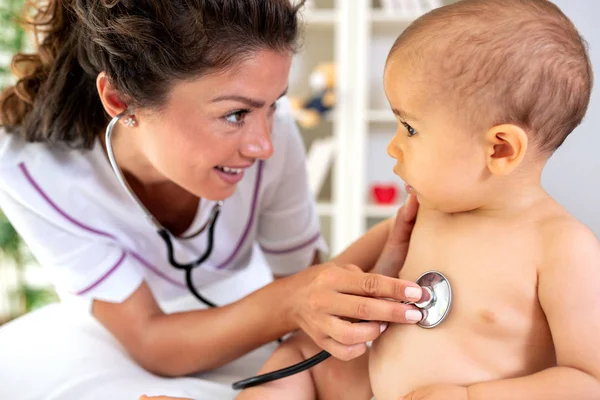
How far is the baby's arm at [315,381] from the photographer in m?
1.05

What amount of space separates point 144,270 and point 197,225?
0.17m

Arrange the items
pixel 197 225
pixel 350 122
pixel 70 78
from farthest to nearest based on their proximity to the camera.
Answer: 1. pixel 350 122
2. pixel 197 225
3. pixel 70 78

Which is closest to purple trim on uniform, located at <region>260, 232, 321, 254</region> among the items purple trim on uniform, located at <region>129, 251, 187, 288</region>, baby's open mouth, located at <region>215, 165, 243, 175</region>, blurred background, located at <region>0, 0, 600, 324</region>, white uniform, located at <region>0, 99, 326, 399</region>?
white uniform, located at <region>0, 99, 326, 399</region>

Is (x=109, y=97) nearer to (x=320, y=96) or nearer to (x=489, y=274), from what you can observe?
(x=489, y=274)

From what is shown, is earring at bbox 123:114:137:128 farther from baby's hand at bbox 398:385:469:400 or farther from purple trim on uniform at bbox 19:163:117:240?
baby's hand at bbox 398:385:469:400

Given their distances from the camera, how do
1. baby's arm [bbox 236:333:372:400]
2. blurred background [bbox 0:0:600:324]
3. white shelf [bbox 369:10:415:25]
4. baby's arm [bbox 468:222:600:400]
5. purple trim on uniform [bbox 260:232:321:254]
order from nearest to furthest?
1. baby's arm [bbox 468:222:600:400]
2. baby's arm [bbox 236:333:372:400]
3. purple trim on uniform [bbox 260:232:321:254]
4. blurred background [bbox 0:0:600:324]
5. white shelf [bbox 369:10:415:25]

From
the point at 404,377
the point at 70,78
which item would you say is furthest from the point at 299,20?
the point at 404,377

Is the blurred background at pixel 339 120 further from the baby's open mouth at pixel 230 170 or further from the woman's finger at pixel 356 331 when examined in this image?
the woman's finger at pixel 356 331

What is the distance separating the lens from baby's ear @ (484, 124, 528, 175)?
0.85 metres

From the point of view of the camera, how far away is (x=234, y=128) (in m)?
1.19

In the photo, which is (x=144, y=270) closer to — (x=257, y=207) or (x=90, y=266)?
(x=90, y=266)

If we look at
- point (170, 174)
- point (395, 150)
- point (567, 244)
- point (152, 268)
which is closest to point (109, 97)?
point (170, 174)

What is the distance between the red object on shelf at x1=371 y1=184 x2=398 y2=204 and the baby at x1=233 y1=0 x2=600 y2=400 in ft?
7.99

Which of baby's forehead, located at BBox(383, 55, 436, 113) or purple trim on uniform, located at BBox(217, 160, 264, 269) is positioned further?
purple trim on uniform, located at BBox(217, 160, 264, 269)
